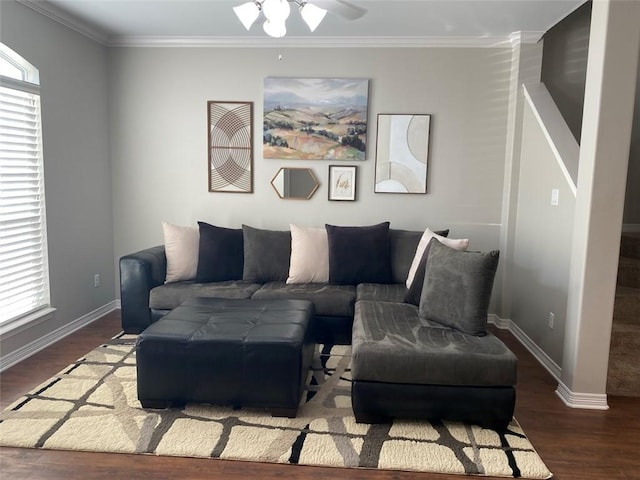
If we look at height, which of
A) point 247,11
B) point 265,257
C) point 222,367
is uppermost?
point 247,11

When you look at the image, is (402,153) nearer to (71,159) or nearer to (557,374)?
(557,374)

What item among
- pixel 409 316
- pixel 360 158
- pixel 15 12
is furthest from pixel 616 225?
pixel 15 12

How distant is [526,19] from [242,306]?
10.1 feet

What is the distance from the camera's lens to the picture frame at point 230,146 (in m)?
4.56

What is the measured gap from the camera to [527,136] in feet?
13.6

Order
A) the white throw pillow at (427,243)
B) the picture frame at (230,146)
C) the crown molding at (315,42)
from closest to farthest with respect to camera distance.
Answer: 1. the white throw pillow at (427,243)
2. the crown molding at (315,42)
3. the picture frame at (230,146)

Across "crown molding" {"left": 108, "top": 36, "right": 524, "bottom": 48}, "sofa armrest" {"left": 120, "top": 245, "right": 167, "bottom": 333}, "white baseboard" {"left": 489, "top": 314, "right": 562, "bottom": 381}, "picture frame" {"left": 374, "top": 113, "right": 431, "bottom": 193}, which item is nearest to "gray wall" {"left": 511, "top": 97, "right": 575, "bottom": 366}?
"white baseboard" {"left": 489, "top": 314, "right": 562, "bottom": 381}

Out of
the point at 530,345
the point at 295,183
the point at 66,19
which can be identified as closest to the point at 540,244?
the point at 530,345

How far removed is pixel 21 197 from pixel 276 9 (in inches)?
88.5

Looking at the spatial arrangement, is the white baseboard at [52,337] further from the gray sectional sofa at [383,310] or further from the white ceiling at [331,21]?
the white ceiling at [331,21]

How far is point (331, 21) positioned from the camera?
3.90 meters

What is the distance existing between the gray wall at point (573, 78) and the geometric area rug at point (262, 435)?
3026mm

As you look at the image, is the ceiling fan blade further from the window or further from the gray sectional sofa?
the window

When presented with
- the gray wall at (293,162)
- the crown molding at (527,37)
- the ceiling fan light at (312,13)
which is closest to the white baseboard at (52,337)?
the gray wall at (293,162)
